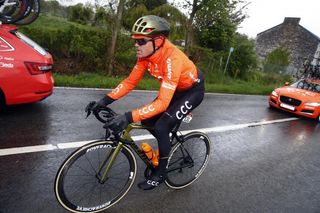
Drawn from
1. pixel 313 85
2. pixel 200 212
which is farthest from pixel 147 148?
pixel 313 85

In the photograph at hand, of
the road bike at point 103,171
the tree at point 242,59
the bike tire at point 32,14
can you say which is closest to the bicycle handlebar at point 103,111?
the road bike at point 103,171

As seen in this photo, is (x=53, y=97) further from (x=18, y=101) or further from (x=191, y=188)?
(x=191, y=188)

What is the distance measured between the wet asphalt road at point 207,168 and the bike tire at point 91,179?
19 centimetres

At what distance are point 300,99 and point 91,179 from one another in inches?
353

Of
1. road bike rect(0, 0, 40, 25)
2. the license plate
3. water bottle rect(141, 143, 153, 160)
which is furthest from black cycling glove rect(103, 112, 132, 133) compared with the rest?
the license plate

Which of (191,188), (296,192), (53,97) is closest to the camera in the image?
(191,188)

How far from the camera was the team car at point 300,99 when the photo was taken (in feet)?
32.9

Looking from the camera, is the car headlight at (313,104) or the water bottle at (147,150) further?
the car headlight at (313,104)

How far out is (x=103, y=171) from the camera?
3.31 m

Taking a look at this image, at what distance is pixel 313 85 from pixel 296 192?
312 inches

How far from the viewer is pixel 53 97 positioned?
7508 millimetres

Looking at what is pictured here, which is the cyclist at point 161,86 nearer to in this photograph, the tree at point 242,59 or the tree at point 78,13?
the tree at point 242,59

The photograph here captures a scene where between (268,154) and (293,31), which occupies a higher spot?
(293,31)

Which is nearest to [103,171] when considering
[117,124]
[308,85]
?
[117,124]
